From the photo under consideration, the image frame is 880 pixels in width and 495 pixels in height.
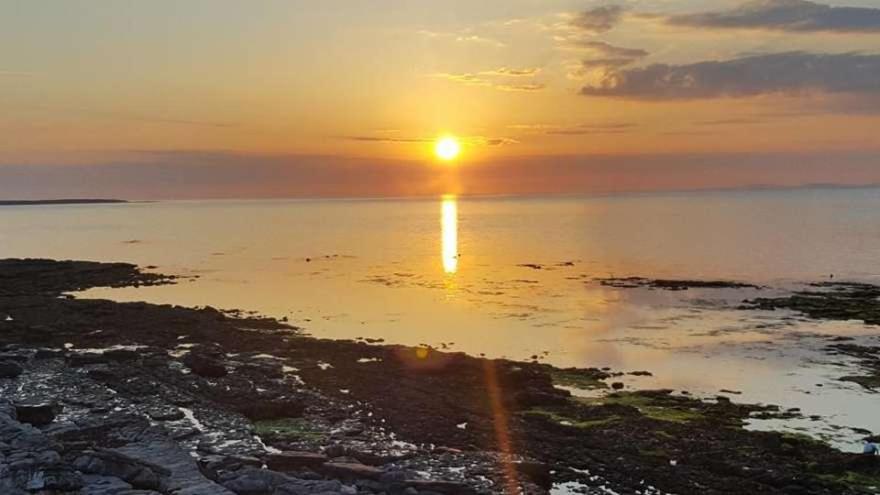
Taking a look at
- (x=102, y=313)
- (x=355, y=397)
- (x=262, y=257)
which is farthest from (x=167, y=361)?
(x=262, y=257)

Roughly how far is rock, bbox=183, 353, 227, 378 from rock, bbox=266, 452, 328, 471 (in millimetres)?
10962

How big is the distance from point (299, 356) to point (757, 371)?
1998 cm

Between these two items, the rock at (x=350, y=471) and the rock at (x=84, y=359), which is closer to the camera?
the rock at (x=350, y=471)

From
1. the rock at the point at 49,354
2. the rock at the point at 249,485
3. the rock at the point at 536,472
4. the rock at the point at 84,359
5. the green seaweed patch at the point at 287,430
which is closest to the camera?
the rock at the point at 249,485

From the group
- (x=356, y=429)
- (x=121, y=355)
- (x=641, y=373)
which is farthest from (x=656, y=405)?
(x=121, y=355)

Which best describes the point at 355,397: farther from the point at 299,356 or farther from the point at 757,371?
the point at 757,371

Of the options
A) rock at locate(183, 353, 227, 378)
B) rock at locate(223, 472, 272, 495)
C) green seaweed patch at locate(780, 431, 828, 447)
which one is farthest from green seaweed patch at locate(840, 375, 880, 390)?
rock at locate(183, 353, 227, 378)

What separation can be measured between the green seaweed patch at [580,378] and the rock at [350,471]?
41.0ft

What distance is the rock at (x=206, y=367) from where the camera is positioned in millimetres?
27922

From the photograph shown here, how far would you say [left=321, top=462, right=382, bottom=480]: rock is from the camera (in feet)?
55.0

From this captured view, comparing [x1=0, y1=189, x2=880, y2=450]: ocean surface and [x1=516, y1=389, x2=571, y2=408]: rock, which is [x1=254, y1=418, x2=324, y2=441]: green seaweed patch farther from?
[x1=0, y1=189, x2=880, y2=450]: ocean surface

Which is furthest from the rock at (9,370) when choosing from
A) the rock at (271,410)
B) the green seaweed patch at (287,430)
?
the green seaweed patch at (287,430)

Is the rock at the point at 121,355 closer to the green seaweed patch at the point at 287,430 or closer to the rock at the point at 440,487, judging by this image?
the green seaweed patch at the point at 287,430

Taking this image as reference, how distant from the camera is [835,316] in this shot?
4419 cm
